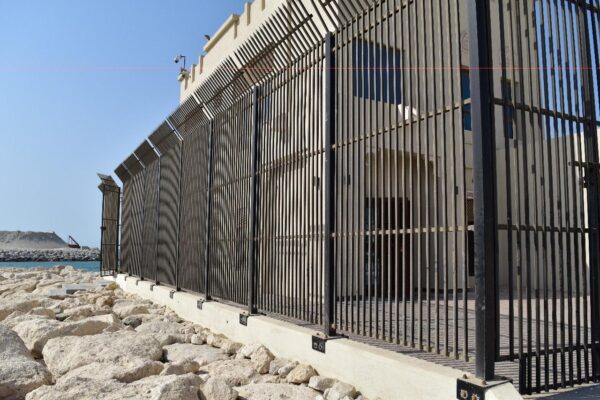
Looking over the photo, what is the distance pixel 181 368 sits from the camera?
14.7 feet

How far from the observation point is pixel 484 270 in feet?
9.64

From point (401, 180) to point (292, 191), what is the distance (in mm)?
1702

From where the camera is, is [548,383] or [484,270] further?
[548,383]

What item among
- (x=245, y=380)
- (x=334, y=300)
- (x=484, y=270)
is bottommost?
(x=245, y=380)

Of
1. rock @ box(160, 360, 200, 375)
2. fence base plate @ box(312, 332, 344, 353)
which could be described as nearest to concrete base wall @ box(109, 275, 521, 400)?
fence base plate @ box(312, 332, 344, 353)

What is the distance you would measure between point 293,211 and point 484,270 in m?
2.57

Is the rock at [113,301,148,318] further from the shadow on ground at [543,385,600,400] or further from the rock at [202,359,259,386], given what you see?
the shadow on ground at [543,385,600,400]

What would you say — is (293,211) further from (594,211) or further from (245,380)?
(594,211)

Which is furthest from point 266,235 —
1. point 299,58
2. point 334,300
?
point 299,58

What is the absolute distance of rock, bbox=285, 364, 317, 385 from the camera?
4226mm

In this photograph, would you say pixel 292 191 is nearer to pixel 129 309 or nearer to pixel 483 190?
pixel 483 190

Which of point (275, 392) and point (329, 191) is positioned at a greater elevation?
point (329, 191)

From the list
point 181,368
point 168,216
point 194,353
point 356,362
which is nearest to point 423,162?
point 356,362

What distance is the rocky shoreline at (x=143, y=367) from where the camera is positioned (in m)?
3.56
